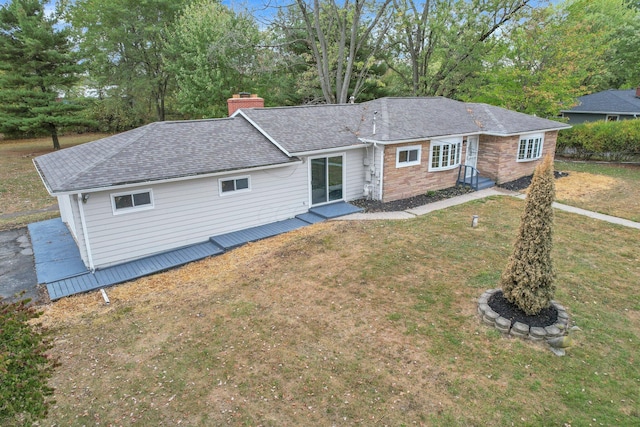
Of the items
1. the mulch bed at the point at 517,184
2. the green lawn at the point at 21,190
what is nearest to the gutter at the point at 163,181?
the green lawn at the point at 21,190

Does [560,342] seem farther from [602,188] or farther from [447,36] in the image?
[447,36]

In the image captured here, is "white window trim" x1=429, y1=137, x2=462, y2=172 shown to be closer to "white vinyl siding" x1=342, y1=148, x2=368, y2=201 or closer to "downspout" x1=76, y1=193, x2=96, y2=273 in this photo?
"white vinyl siding" x1=342, y1=148, x2=368, y2=201

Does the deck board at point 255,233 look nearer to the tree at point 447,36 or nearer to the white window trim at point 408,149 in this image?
the white window trim at point 408,149

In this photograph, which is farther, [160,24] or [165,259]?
[160,24]

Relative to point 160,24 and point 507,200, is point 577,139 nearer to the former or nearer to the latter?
point 507,200

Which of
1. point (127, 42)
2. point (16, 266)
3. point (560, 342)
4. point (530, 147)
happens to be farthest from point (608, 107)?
point (127, 42)

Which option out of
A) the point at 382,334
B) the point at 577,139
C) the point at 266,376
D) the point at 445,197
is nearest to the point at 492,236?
the point at 445,197
